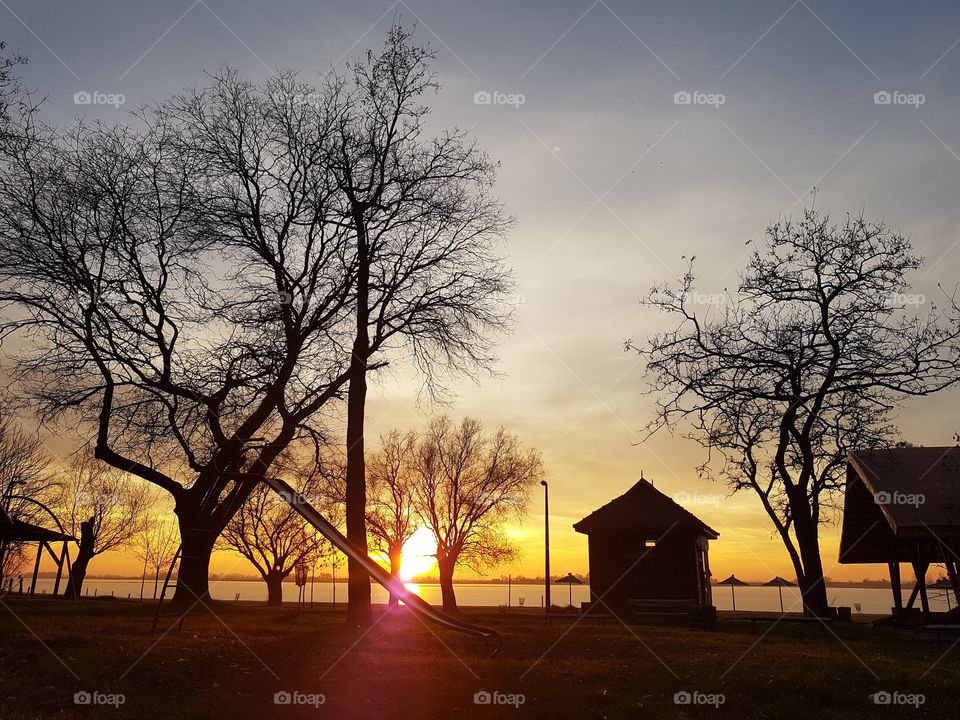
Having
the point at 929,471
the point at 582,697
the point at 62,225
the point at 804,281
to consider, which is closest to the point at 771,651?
the point at 582,697

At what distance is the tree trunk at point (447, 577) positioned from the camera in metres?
53.6

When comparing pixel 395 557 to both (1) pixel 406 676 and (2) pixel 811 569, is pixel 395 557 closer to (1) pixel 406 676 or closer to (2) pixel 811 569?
(2) pixel 811 569

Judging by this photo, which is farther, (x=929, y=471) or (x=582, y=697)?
(x=929, y=471)

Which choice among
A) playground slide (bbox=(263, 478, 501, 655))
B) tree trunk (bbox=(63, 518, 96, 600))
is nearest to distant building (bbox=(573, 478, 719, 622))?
playground slide (bbox=(263, 478, 501, 655))

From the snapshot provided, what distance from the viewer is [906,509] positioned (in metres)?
24.4

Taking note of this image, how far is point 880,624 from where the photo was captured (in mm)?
32156

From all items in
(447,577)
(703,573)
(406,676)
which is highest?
(703,573)

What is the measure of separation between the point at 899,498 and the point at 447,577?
116 feet

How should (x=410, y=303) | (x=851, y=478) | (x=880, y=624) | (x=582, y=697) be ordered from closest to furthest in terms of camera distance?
(x=582, y=697) → (x=410, y=303) → (x=851, y=478) → (x=880, y=624)

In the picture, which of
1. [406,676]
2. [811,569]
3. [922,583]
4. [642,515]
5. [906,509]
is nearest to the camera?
[406,676]

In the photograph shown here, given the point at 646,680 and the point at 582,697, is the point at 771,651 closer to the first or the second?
the point at 646,680

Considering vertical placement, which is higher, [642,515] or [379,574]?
[642,515]

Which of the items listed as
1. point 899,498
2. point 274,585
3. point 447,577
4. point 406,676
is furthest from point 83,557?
point 899,498

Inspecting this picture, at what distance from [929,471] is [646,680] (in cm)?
1832
